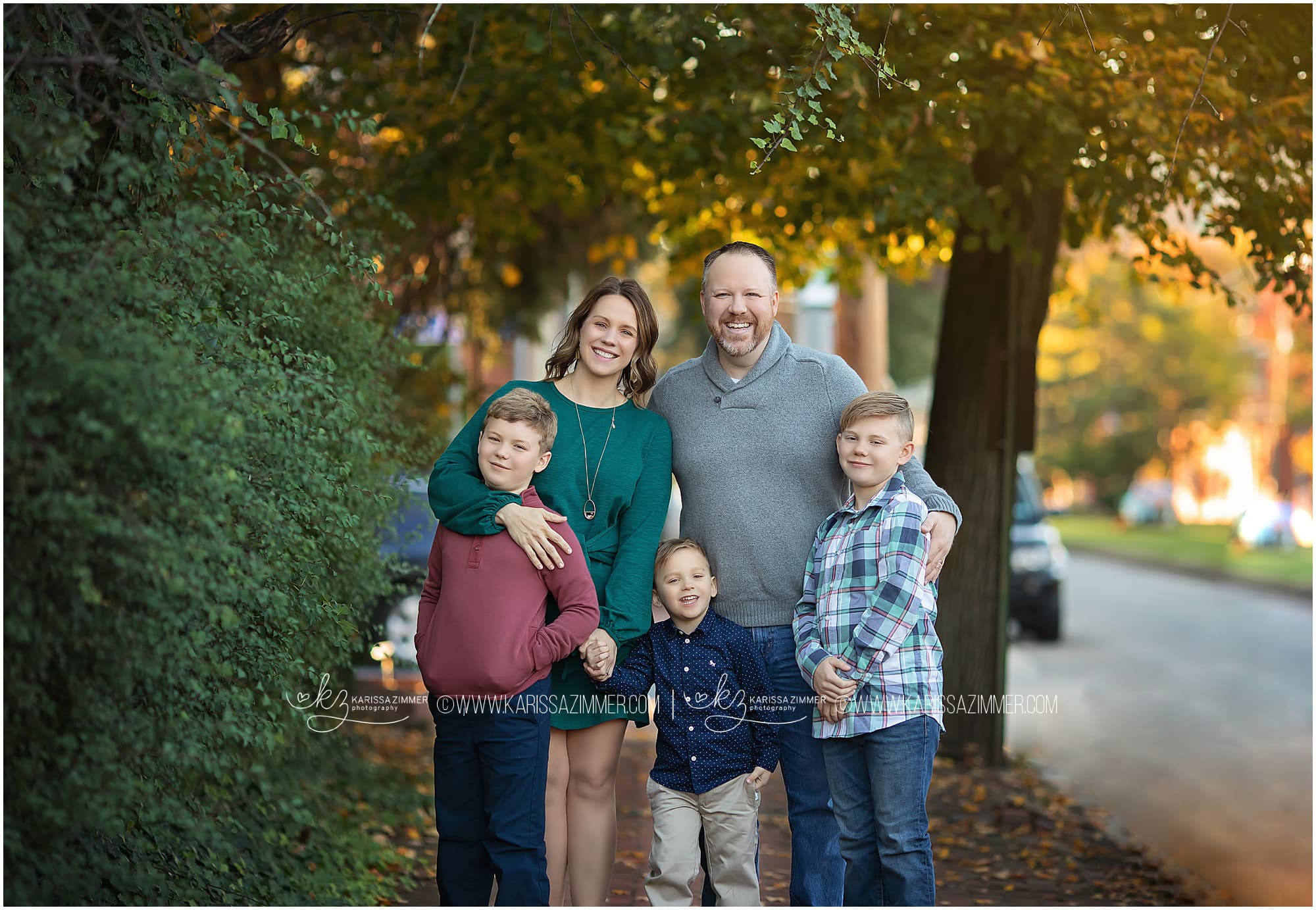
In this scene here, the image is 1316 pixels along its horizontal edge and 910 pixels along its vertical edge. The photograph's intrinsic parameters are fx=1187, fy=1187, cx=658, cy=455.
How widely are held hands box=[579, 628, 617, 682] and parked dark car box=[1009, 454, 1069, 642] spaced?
9174 mm

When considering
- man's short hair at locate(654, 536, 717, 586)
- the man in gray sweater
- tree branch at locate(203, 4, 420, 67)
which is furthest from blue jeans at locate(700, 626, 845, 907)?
tree branch at locate(203, 4, 420, 67)

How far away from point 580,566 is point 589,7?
3.90 meters

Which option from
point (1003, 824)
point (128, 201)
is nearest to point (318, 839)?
point (128, 201)

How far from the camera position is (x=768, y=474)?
3.54 meters

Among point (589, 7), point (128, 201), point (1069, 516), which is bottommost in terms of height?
point (1069, 516)

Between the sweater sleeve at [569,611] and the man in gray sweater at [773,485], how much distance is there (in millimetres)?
437

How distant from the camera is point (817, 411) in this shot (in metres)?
3.55

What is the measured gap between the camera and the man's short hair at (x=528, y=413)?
10.9 feet

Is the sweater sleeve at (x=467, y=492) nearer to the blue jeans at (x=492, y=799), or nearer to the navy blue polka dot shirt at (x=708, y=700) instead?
the blue jeans at (x=492, y=799)

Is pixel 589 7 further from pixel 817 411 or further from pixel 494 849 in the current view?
pixel 494 849

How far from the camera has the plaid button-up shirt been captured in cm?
325

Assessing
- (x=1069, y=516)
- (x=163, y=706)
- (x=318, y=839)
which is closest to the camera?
(x=163, y=706)

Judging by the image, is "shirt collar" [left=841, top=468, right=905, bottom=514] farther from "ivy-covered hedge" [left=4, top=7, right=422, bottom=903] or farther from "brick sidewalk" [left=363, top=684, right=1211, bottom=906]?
"ivy-covered hedge" [left=4, top=7, right=422, bottom=903]

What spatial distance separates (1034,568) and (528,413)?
33.3 feet
